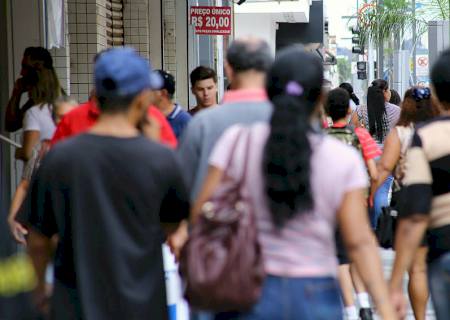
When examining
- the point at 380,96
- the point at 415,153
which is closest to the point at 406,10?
the point at 380,96

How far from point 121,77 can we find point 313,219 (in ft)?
3.77

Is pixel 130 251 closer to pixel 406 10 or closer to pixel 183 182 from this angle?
pixel 183 182

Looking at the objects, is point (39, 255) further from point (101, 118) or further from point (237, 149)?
point (237, 149)

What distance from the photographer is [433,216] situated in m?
6.04

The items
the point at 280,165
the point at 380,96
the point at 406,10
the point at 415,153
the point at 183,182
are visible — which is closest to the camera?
the point at 280,165

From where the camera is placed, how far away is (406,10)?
39.0m

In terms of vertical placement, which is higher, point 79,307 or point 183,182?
point 183,182

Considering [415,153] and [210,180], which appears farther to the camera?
[415,153]

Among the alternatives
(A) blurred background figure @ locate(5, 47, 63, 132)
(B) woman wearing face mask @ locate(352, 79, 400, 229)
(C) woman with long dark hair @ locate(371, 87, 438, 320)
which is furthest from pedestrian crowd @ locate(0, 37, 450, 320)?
(B) woman wearing face mask @ locate(352, 79, 400, 229)

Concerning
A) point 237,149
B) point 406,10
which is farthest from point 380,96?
point 406,10

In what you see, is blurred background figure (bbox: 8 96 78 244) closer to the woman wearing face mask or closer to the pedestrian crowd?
the pedestrian crowd

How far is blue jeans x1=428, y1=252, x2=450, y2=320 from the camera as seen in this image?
16.7 feet

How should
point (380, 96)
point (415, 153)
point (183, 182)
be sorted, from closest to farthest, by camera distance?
point (183, 182) < point (415, 153) < point (380, 96)

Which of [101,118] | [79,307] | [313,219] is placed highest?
[101,118]
